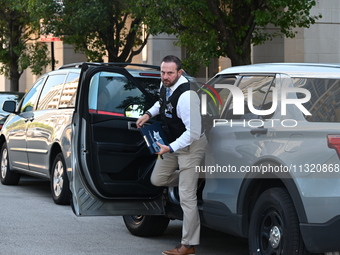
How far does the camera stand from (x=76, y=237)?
881 cm

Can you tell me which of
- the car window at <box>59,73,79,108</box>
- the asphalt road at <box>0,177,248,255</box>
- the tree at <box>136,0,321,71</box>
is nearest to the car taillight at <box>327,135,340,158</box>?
the asphalt road at <box>0,177,248,255</box>

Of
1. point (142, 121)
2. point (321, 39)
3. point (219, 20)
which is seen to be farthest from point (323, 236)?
point (321, 39)

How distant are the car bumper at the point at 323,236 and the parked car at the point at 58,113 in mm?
2834

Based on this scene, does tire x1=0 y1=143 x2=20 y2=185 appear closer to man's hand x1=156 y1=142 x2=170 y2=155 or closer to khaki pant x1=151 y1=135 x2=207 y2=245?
khaki pant x1=151 y1=135 x2=207 y2=245

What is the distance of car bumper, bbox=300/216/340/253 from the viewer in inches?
227

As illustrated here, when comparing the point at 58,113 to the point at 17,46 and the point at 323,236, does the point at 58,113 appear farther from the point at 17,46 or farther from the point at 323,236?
the point at 17,46

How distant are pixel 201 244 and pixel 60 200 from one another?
11.1 ft

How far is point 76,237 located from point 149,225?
0.81 metres

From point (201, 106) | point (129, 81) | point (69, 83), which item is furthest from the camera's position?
point (69, 83)

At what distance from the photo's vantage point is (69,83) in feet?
37.0

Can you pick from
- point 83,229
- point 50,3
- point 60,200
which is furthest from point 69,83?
point 50,3

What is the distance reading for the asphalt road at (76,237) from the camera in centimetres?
806

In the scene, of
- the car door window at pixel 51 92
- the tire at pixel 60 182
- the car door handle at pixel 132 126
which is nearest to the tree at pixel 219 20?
the car door window at pixel 51 92

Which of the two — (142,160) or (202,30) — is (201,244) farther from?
(202,30)
